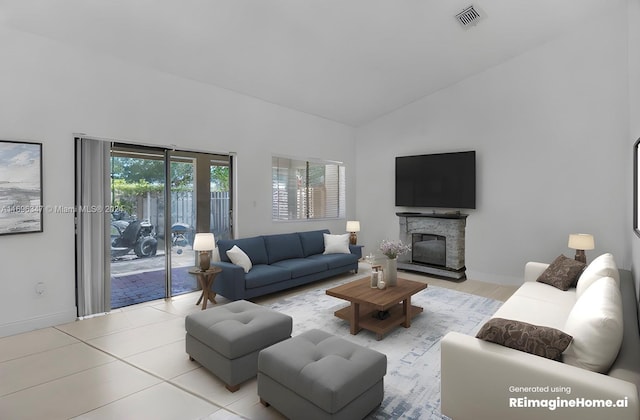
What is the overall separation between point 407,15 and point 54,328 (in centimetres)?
552

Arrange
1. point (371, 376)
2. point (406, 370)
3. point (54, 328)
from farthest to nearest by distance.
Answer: point (54, 328) → point (406, 370) → point (371, 376)

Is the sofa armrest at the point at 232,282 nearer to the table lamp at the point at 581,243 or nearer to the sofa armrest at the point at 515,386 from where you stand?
the sofa armrest at the point at 515,386

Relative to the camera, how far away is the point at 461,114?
6.20m

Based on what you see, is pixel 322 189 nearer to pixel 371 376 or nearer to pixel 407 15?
pixel 407 15

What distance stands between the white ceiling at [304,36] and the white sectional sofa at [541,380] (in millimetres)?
3775

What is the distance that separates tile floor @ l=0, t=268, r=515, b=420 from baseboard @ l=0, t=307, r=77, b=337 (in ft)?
0.25

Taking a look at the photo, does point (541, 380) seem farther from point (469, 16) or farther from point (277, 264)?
point (469, 16)

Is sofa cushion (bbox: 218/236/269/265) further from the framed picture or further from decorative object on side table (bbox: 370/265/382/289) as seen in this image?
the framed picture

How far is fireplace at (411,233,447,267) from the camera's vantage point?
21.2ft

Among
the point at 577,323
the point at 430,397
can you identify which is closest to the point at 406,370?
the point at 430,397

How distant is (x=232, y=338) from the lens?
257 centimetres

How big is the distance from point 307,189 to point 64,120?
419 centimetres

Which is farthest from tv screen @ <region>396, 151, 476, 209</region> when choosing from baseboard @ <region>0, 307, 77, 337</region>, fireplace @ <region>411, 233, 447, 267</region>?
baseboard @ <region>0, 307, 77, 337</region>

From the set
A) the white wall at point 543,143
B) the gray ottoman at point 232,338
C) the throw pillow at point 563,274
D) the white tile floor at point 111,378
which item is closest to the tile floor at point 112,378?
the white tile floor at point 111,378
